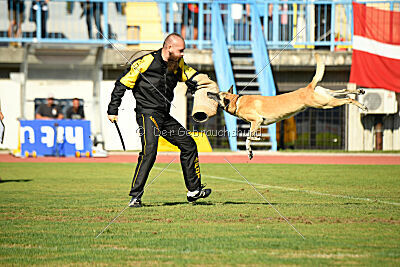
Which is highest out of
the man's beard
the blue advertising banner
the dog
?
the man's beard

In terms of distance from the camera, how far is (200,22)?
25.5 metres

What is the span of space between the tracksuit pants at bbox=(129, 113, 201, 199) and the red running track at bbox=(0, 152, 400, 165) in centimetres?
1073

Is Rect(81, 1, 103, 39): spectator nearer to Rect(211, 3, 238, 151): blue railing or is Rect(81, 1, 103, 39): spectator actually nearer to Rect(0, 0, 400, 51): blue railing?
Rect(0, 0, 400, 51): blue railing

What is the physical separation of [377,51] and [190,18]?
836 centimetres

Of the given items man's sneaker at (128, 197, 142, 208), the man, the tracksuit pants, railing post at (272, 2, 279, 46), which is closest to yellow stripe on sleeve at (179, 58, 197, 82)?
the man

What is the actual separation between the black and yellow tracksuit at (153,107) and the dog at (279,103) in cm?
66

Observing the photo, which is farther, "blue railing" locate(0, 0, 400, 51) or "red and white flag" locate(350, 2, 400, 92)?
"blue railing" locate(0, 0, 400, 51)

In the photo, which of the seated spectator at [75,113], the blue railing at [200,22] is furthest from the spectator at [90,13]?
the seated spectator at [75,113]

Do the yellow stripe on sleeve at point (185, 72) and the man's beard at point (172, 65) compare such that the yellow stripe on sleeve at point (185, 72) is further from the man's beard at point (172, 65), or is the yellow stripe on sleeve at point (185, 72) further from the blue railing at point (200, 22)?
the blue railing at point (200, 22)

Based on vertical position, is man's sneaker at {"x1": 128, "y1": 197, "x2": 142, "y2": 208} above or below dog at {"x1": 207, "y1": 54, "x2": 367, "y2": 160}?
below

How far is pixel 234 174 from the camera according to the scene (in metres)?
15.4

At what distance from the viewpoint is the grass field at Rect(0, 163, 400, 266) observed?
548 centimetres

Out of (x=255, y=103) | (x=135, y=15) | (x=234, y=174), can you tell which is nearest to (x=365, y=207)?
(x=255, y=103)

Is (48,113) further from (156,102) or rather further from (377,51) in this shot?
(156,102)
